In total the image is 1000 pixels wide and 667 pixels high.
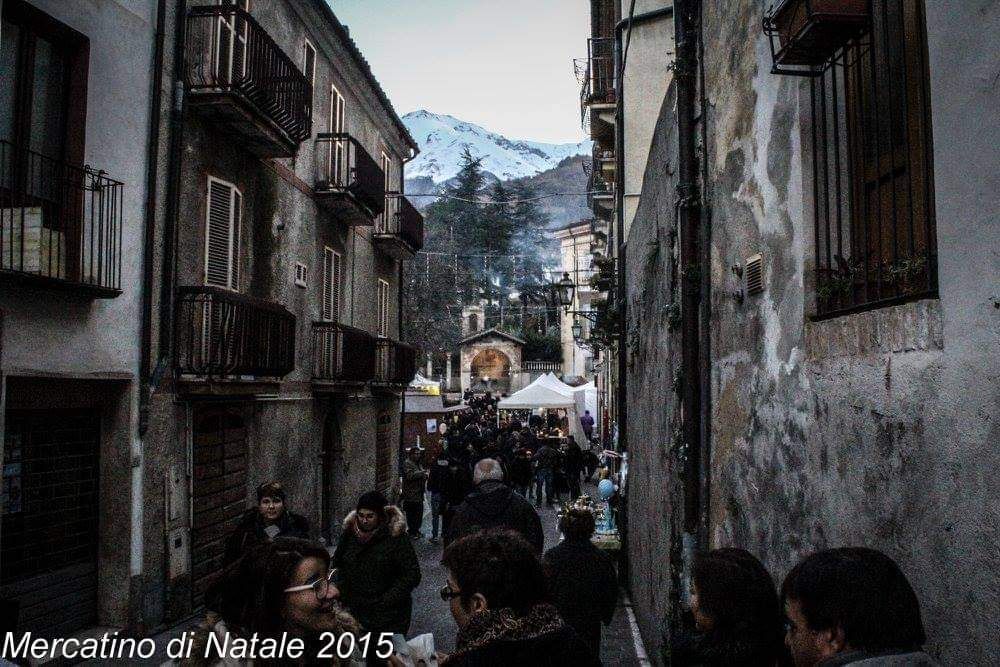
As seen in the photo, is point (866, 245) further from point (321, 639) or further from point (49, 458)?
point (49, 458)

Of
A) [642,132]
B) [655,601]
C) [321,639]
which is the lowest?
[655,601]

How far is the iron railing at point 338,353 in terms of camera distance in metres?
16.1

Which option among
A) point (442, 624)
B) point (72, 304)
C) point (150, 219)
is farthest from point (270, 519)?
point (150, 219)

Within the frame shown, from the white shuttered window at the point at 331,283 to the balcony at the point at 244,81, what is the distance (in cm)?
410

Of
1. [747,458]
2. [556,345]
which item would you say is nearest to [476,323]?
[556,345]

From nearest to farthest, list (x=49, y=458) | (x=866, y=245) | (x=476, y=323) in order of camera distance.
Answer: (x=866, y=245)
(x=49, y=458)
(x=476, y=323)

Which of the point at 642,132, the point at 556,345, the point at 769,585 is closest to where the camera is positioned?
the point at 769,585

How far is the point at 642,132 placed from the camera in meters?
16.8

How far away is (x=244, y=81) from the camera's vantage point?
11.2m

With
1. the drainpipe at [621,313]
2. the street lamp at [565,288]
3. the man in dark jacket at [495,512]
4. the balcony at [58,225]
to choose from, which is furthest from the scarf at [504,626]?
the street lamp at [565,288]

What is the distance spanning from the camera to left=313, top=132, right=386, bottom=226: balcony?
52.6ft

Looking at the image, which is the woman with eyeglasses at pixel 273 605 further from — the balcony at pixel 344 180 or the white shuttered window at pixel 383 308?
the white shuttered window at pixel 383 308

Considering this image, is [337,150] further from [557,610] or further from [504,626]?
[504,626]

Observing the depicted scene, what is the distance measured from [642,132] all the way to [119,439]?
11329 millimetres
